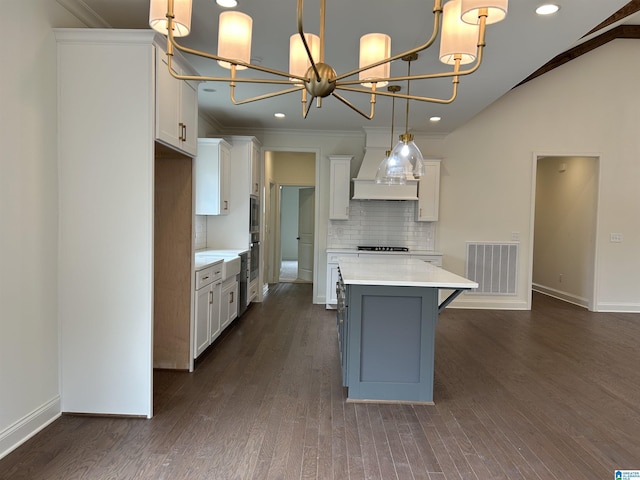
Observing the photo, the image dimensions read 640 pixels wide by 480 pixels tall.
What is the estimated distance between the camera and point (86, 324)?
2594 millimetres

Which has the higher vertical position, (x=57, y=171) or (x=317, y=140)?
(x=317, y=140)

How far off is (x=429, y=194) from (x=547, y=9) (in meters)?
3.47

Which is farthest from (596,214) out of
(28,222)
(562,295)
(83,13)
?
(28,222)

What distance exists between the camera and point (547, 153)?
614 cm

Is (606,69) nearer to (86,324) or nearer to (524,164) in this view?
(524,164)

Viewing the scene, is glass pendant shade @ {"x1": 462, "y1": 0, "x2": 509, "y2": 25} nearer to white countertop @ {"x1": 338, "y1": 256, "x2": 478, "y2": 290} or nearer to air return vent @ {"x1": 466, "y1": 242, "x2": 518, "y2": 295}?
white countertop @ {"x1": 338, "y1": 256, "x2": 478, "y2": 290}

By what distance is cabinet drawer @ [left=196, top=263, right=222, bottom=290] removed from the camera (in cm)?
346

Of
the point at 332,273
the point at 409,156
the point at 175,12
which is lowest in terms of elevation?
the point at 332,273

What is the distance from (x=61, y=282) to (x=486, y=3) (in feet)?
8.92

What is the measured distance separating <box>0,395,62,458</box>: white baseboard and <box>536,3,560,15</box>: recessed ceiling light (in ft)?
12.9

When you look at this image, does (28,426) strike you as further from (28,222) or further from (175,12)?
(175,12)

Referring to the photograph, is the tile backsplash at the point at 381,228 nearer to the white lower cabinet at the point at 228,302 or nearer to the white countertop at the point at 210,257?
the white countertop at the point at 210,257

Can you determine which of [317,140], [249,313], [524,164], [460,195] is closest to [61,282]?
[249,313]

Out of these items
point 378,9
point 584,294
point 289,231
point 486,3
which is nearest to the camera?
point 486,3
